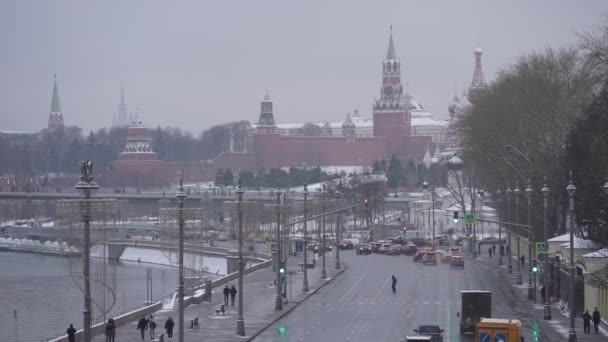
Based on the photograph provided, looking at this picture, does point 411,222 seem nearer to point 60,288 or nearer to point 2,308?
point 60,288

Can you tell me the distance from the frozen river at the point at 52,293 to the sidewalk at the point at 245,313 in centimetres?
233

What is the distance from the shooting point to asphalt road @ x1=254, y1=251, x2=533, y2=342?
45.8m

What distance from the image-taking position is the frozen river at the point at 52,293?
198ft

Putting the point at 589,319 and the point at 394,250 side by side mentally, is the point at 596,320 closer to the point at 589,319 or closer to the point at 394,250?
the point at 589,319

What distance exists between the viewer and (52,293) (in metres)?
82.7

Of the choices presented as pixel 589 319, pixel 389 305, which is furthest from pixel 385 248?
pixel 589 319

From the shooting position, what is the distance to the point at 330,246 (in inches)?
4156

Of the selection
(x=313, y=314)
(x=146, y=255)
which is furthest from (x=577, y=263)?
(x=146, y=255)

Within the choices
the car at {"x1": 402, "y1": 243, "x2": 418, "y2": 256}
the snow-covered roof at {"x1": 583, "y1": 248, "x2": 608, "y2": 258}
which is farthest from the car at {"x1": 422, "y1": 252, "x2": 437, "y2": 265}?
the snow-covered roof at {"x1": 583, "y1": 248, "x2": 608, "y2": 258}

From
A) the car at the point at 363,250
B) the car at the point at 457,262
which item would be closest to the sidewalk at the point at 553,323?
the car at the point at 457,262

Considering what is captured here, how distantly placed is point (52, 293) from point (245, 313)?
31.9m

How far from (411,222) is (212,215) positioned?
28.2 meters

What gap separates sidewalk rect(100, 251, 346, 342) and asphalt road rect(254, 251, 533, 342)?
0.64 m

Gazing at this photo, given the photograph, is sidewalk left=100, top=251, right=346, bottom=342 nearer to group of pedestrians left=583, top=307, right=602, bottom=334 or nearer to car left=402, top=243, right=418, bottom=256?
group of pedestrians left=583, top=307, right=602, bottom=334
